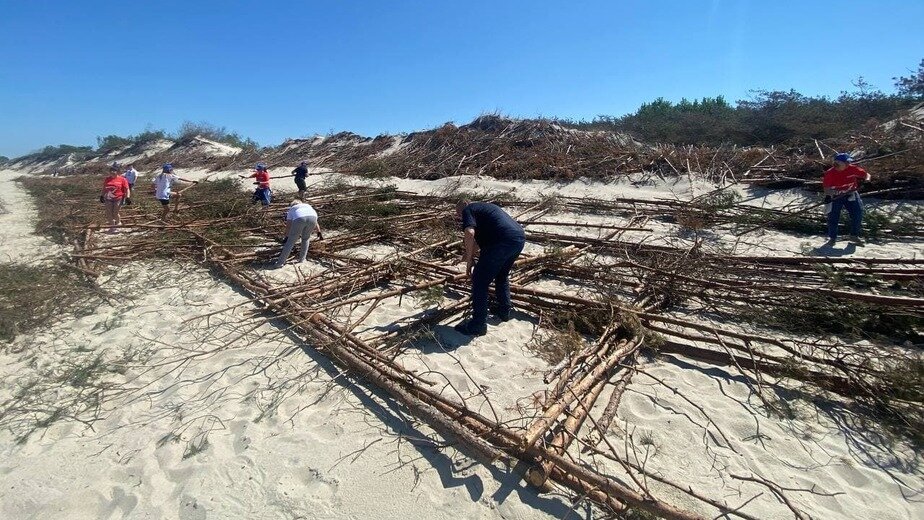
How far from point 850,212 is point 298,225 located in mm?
8815

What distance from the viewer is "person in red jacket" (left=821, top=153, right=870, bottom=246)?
22.8 feet

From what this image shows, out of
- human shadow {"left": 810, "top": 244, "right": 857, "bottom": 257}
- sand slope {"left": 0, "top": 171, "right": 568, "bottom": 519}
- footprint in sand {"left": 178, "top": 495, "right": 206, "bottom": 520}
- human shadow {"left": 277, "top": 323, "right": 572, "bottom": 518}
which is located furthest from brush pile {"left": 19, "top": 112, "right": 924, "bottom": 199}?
footprint in sand {"left": 178, "top": 495, "right": 206, "bottom": 520}

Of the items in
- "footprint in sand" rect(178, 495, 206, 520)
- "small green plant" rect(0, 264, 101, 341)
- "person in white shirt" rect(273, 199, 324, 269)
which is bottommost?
"footprint in sand" rect(178, 495, 206, 520)

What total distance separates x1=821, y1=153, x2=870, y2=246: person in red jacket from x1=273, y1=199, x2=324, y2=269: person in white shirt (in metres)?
8.16

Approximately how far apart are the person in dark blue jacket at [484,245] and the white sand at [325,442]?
0.37m

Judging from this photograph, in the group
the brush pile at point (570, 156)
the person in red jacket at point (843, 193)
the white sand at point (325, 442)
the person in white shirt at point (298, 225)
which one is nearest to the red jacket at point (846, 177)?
the person in red jacket at point (843, 193)

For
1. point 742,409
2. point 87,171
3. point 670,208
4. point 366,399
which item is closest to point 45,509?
point 366,399

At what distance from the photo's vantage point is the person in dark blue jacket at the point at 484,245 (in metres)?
4.17

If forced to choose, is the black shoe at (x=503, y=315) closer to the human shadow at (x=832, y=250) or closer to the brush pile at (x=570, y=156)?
the human shadow at (x=832, y=250)

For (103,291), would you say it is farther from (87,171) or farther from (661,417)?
(87,171)

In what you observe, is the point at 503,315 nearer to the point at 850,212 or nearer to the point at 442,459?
the point at 442,459

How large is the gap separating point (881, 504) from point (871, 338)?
7.58ft

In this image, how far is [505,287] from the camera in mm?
4609

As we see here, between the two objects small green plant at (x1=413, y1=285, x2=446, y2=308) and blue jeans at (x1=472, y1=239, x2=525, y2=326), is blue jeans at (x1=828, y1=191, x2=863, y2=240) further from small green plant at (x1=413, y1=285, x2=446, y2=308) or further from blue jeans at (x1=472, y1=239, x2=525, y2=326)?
small green plant at (x1=413, y1=285, x2=446, y2=308)
